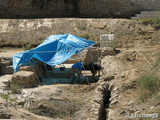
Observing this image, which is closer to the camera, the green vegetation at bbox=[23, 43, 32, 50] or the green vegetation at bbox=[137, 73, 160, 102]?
the green vegetation at bbox=[137, 73, 160, 102]

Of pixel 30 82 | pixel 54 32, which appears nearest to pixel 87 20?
pixel 54 32

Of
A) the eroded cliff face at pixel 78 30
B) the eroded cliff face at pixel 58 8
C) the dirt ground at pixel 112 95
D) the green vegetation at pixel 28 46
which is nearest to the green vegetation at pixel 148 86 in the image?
the dirt ground at pixel 112 95

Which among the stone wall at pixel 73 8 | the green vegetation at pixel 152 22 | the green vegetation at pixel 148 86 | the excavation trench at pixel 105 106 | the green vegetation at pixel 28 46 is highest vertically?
the stone wall at pixel 73 8

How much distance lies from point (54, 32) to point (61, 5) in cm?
594

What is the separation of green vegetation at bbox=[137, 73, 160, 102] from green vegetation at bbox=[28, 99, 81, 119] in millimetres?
Answer: 2404

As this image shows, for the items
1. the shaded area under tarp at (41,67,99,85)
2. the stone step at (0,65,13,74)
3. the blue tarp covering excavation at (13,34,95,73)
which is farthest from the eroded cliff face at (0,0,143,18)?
the stone step at (0,65,13,74)

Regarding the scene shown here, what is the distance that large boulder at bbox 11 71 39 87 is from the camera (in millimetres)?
15477

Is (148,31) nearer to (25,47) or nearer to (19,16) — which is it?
(25,47)

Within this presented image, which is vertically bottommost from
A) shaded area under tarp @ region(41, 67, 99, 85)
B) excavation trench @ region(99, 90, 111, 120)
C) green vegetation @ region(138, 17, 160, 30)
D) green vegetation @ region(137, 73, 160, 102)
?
shaded area under tarp @ region(41, 67, 99, 85)

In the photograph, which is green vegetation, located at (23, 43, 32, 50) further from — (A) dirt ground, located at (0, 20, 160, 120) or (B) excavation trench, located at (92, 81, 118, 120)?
(B) excavation trench, located at (92, 81, 118, 120)

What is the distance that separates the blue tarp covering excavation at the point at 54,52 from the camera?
17.0m

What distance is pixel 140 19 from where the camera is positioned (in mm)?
27781

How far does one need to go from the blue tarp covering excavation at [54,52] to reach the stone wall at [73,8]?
13115mm

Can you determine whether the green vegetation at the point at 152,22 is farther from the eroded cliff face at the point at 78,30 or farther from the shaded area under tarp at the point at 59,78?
the shaded area under tarp at the point at 59,78
